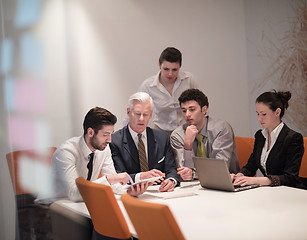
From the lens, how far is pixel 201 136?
12.2ft

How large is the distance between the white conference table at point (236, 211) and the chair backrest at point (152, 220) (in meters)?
0.24

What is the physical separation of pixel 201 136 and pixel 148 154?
0.59 m

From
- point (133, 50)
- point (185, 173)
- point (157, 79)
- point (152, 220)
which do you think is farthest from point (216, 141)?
point (152, 220)

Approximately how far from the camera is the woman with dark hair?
3.03 metres

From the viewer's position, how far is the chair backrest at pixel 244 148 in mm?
3977

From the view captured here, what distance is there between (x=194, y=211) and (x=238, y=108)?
3669mm

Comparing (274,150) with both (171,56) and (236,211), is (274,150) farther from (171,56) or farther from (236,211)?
(171,56)

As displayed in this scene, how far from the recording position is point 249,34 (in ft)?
19.3

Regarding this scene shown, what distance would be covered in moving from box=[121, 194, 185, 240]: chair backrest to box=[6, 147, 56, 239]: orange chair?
115cm

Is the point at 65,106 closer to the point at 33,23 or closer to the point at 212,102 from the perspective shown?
the point at 33,23

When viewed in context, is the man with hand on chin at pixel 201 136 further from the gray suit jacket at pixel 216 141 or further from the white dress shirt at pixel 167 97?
the white dress shirt at pixel 167 97

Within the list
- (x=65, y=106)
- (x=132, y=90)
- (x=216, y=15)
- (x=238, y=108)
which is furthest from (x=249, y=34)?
(x=65, y=106)

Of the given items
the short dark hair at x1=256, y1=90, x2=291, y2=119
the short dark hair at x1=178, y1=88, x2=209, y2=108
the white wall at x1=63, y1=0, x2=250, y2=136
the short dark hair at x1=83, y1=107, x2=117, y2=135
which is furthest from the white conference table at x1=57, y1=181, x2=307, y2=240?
the white wall at x1=63, y1=0, x2=250, y2=136

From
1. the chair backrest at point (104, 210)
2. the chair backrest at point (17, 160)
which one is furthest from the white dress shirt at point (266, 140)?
the chair backrest at point (17, 160)
